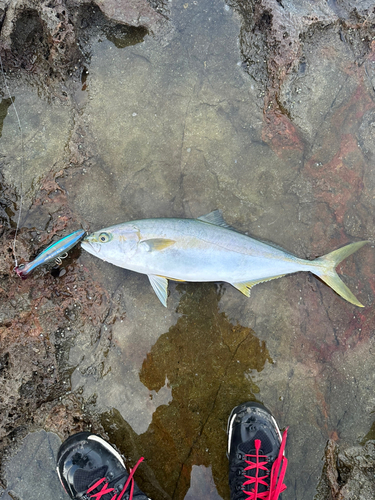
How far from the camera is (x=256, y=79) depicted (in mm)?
3240

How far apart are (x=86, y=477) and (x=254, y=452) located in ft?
5.26

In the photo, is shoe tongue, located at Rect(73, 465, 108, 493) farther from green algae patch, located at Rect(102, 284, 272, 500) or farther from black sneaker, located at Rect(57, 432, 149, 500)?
green algae patch, located at Rect(102, 284, 272, 500)

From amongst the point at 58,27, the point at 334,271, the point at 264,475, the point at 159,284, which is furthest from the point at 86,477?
the point at 58,27

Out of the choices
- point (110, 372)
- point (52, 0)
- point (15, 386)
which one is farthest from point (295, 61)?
point (15, 386)

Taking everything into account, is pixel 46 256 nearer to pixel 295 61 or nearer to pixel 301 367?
pixel 301 367

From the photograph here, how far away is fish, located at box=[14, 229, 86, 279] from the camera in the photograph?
9.32 feet

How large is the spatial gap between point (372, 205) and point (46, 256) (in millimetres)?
3263

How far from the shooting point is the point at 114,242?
9.46 feet

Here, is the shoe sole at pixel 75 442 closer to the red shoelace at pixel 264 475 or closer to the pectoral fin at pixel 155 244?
the red shoelace at pixel 264 475

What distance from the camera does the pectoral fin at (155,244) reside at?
2.88m

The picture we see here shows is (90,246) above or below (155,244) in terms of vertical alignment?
below

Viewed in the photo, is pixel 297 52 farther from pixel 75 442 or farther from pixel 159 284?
pixel 75 442

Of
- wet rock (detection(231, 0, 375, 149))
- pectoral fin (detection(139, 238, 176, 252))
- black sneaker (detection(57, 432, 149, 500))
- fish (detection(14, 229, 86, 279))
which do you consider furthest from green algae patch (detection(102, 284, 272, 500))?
wet rock (detection(231, 0, 375, 149))

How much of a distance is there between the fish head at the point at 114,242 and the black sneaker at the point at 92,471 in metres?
1.71
